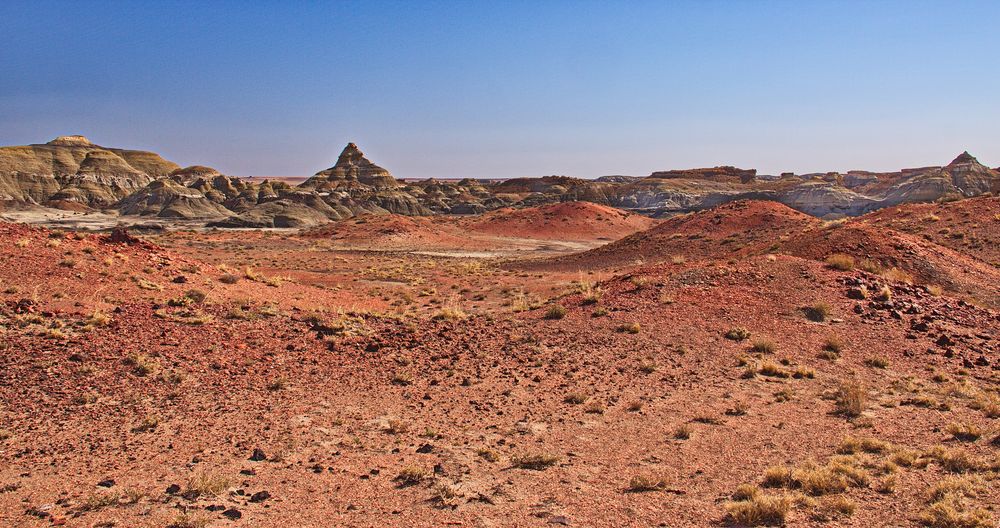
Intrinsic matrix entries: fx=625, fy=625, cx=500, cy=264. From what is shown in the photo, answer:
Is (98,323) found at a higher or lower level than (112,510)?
higher

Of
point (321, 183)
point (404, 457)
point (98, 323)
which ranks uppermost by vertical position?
point (321, 183)

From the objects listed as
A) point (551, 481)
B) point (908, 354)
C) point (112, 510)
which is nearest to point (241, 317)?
point (112, 510)

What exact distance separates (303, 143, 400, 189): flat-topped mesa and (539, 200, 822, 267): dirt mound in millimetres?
86651

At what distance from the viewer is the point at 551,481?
7660 mm

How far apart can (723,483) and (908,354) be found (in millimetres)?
8159

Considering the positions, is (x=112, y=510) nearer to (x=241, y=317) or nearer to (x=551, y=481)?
(x=551, y=481)

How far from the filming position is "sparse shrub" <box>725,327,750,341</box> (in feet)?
47.5

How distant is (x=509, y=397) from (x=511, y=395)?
0.10 m

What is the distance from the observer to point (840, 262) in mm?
19156

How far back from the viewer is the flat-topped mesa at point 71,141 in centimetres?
12227

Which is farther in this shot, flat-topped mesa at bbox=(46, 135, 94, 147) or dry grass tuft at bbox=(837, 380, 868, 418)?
flat-topped mesa at bbox=(46, 135, 94, 147)

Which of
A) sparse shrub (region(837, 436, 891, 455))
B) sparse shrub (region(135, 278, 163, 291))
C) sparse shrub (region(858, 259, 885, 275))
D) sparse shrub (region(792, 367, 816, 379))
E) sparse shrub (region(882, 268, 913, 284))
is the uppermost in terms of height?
sparse shrub (region(858, 259, 885, 275))

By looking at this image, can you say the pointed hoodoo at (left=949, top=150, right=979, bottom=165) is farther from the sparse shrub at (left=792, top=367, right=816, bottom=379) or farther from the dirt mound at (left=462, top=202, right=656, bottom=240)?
the sparse shrub at (left=792, top=367, right=816, bottom=379)

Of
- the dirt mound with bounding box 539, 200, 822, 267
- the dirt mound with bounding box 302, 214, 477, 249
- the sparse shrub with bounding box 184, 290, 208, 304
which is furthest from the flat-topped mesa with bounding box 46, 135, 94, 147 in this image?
the sparse shrub with bounding box 184, 290, 208, 304
